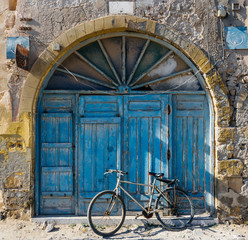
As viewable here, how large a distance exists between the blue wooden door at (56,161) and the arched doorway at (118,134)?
0.06 feet

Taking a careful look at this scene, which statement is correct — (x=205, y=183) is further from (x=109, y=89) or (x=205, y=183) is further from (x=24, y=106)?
(x=24, y=106)

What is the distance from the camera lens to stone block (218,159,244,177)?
5.05 meters

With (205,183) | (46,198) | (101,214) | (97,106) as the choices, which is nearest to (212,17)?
(97,106)

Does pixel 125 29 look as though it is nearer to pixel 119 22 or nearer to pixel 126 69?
pixel 119 22

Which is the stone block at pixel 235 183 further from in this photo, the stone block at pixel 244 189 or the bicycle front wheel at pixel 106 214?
the bicycle front wheel at pixel 106 214

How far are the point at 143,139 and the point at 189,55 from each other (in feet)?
5.63

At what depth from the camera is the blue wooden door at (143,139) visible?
521cm

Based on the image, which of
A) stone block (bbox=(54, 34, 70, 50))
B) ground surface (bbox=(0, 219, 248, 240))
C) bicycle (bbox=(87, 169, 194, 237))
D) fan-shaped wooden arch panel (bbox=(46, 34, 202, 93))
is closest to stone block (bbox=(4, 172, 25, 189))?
ground surface (bbox=(0, 219, 248, 240))

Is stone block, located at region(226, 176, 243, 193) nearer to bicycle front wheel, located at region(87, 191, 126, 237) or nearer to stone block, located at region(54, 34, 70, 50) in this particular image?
bicycle front wheel, located at region(87, 191, 126, 237)

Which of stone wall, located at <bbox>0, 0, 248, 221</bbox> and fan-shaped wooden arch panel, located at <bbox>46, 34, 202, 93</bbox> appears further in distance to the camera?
fan-shaped wooden arch panel, located at <bbox>46, 34, 202, 93</bbox>

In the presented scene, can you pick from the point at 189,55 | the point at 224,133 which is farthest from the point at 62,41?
the point at 224,133

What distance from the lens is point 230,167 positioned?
5062mm

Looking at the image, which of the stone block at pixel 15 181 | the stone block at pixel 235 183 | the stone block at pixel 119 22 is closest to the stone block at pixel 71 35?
the stone block at pixel 119 22

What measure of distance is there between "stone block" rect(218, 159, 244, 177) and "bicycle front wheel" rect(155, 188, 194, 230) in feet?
2.57
